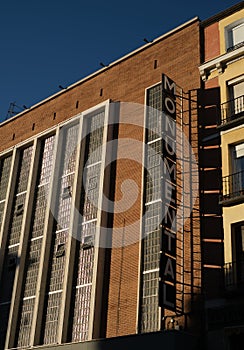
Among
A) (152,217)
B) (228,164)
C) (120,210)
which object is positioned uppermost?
(228,164)

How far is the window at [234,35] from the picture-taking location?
25938 mm

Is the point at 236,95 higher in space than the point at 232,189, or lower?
higher

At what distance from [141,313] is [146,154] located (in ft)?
25.9

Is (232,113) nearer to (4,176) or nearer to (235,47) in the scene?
(235,47)

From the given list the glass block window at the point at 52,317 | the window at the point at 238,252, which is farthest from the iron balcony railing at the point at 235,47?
the glass block window at the point at 52,317

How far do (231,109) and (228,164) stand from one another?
2.89 meters

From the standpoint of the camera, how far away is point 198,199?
77.6 feet

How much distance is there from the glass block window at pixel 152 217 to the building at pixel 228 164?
2.95 m

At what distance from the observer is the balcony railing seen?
20.3 meters

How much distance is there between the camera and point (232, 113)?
79.2 ft

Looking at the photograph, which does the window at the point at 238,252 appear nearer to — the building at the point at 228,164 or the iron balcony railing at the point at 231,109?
the building at the point at 228,164

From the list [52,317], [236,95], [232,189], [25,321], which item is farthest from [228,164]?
[25,321]

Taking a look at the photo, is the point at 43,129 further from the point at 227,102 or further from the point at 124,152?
the point at 227,102

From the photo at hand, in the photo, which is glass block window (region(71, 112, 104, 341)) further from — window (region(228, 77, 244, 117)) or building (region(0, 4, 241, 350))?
window (region(228, 77, 244, 117))
